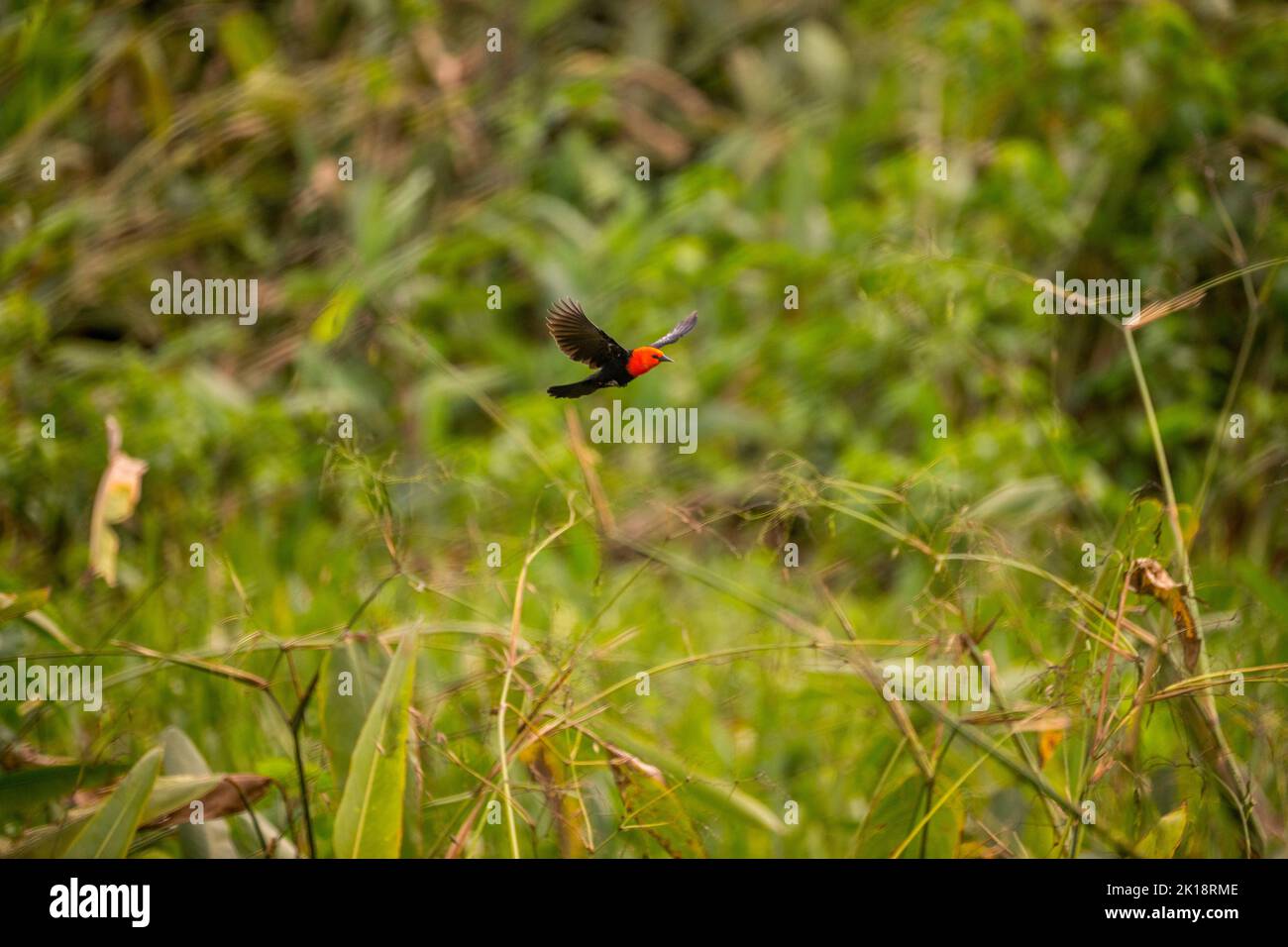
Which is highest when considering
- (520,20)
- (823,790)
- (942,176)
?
(520,20)

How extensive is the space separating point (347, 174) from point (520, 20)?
0.47 metres

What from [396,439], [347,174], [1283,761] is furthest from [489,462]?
[1283,761]

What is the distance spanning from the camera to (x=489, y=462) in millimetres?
1747

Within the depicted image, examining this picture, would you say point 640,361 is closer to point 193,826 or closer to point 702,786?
point 702,786

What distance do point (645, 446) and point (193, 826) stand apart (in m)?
1.14

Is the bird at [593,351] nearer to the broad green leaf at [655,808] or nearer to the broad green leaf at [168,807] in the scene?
the broad green leaf at [655,808]

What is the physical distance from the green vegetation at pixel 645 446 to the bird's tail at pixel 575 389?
25 mm

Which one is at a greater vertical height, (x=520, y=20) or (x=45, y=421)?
(x=520, y=20)

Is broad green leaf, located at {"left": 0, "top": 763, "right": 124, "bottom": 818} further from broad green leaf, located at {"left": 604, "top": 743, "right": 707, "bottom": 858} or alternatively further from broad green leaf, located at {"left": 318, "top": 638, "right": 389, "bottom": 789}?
broad green leaf, located at {"left": 604, "top": 743, "right": 707, "bottom": 858}

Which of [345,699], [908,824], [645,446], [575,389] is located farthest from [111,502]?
[645,446]

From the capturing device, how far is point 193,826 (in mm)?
865

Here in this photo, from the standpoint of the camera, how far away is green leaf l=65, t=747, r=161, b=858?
0.77 metres
